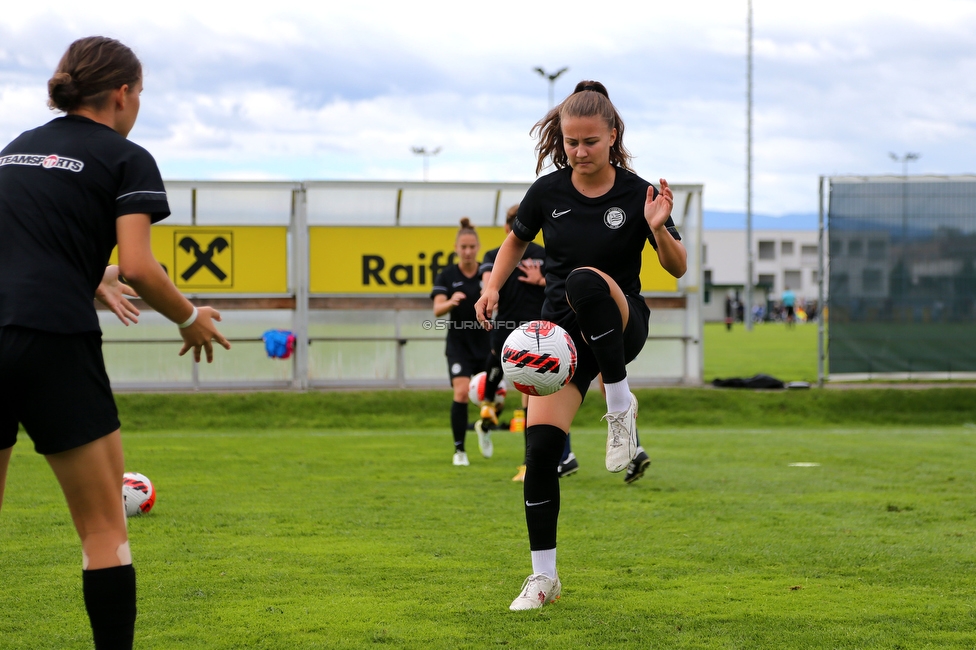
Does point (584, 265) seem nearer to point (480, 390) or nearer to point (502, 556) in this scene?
point (502, 556)

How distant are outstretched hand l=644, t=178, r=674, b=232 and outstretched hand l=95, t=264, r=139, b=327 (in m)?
2.18

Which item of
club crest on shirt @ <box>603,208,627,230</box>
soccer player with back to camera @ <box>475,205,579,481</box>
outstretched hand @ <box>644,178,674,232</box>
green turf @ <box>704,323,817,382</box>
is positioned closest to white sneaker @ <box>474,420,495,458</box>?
soccer player with back to camera @ <box>475,205,579,481</box>

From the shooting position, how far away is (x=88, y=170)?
3090mm

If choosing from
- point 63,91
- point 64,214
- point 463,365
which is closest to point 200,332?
A: point 64,214

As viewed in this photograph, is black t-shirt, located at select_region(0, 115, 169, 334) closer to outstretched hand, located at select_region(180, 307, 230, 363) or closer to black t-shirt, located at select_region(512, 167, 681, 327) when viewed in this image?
outstretched hand, located at select_region(180, 307, 230, 363)

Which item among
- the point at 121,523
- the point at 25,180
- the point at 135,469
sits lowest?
the point at 135,469

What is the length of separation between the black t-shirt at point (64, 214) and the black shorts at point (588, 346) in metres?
2.22

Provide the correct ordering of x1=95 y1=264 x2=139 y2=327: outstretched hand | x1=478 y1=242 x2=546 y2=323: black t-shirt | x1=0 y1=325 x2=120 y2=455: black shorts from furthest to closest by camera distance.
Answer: x1=478 y1=242 x2=546 y2=323: black t-shirt < x1=95 y1=264 x2=139 y2=327: outstretched hand < x1=0 y1=325 x2=120 y2=455: black shorts

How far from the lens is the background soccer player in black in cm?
994

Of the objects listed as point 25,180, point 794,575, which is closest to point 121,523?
point 25,180

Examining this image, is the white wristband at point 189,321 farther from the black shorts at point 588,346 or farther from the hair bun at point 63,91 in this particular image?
the black shorts at point 588,346

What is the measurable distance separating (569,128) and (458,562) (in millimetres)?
2328

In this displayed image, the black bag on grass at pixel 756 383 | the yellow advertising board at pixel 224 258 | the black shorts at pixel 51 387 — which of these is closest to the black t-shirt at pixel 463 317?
the yellow advertising board at pixel 224 258

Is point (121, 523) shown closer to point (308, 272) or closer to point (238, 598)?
point (238, 598)
